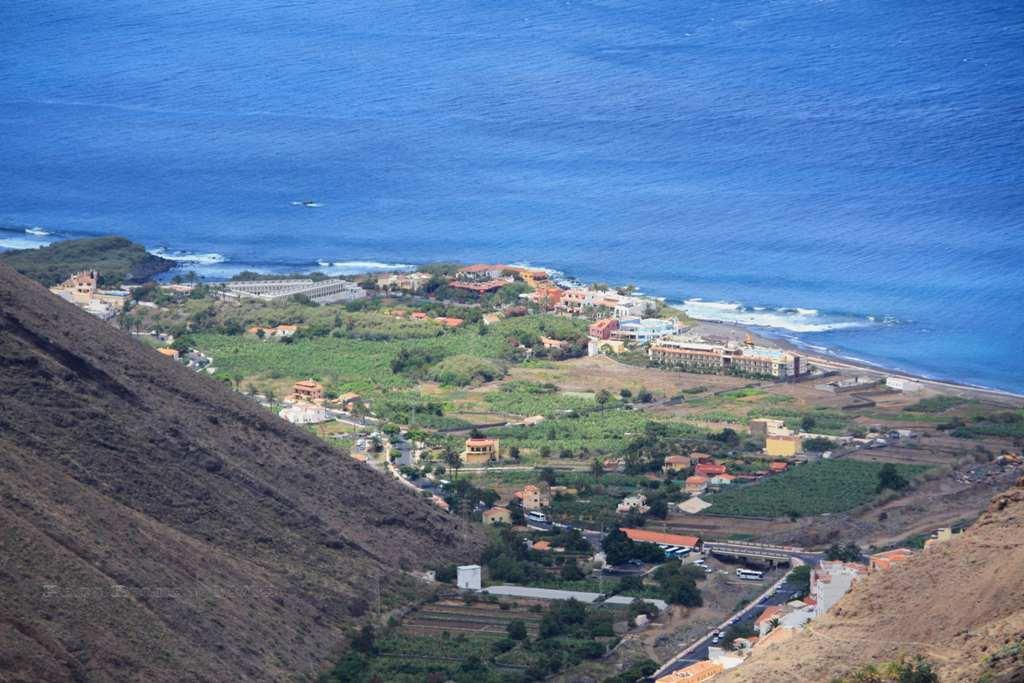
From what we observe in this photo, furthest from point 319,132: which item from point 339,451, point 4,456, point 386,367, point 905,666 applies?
point 905,666

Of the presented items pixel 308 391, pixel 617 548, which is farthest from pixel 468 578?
pixel 308 391

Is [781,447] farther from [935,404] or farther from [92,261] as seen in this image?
[92,261]

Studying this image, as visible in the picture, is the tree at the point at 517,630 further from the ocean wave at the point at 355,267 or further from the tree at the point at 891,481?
the ocean wave at the point at 355,267

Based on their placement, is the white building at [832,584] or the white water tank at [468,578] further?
the white water tank at [468,578]

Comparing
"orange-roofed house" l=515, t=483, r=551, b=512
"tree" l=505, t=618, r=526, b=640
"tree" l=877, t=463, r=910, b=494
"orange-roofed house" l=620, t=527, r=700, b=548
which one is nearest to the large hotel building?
"tree" l=877, t=463, r=910, b=494

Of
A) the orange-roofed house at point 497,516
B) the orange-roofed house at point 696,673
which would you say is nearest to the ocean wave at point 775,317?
the orange-roofed house at point 497,516

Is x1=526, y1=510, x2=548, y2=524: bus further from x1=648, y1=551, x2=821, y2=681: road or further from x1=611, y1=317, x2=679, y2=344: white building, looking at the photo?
x1=611, y1=317, x2=679, y2=344: white building

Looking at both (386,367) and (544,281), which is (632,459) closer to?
(386,367)
